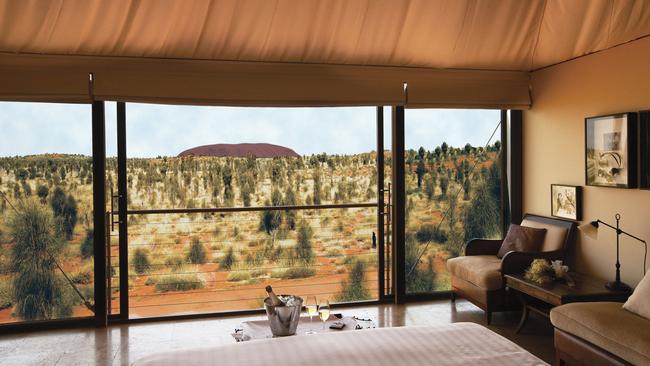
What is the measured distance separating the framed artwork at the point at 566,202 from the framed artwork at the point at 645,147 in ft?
2.46

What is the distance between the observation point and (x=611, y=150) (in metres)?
4.48

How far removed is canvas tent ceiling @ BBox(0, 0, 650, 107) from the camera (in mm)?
4348

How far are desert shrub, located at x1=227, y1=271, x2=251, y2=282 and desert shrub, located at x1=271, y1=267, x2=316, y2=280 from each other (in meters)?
0.24

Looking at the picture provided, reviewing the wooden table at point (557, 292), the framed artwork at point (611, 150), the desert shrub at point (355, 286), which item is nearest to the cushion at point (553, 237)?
the wooden table at point (557, 292)

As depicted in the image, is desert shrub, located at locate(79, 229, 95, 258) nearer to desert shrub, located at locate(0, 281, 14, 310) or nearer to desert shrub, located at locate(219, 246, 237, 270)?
desert shrub, located at locate(0, 281, 14, 310)

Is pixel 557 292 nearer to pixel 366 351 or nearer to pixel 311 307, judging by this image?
pixel 311 307

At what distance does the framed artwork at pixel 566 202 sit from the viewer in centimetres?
494

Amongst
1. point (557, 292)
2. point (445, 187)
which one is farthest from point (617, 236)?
point (445, 187)

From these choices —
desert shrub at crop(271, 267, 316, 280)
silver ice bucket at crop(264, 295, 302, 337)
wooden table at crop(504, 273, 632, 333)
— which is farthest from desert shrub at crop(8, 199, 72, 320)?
wooden table at crop(504, 273, 632, 333)

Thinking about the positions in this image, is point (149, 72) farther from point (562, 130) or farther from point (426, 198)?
point (562, 130)

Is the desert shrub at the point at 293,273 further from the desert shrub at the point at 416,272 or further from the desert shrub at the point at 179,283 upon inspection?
the desert shrub at the point at 416,272

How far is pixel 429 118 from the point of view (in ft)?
18.4

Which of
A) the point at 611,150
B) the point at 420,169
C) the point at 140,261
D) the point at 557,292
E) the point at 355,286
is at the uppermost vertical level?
the point at 611,150

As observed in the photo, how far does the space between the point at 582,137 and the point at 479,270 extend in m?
1.43
